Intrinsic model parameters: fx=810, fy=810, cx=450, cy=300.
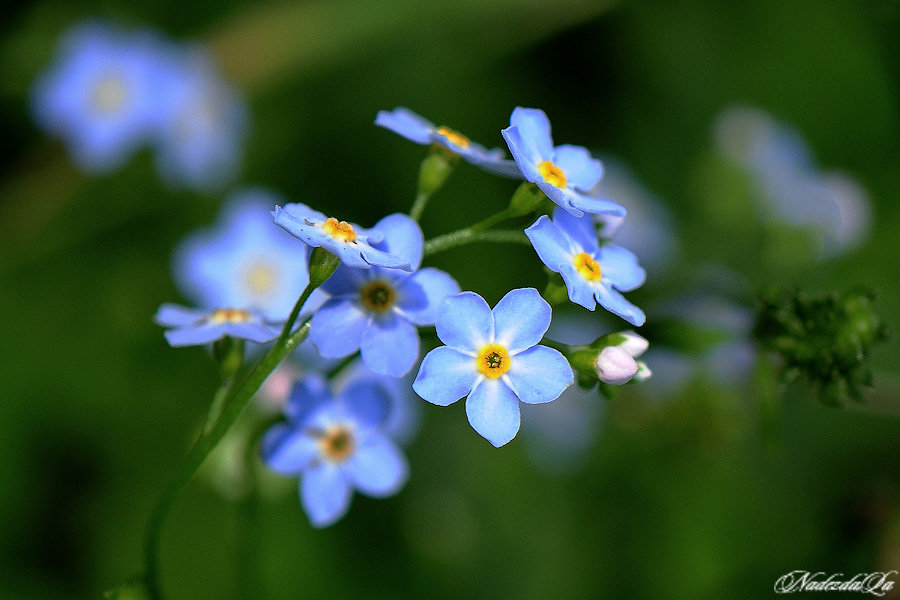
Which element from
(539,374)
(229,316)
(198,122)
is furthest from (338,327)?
(198,122)

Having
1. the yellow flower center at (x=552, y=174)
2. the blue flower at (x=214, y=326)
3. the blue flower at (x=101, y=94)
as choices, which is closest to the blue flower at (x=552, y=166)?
the yellow flower center at (x=552, y=174)

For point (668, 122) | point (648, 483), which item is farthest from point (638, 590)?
point (668, 122)

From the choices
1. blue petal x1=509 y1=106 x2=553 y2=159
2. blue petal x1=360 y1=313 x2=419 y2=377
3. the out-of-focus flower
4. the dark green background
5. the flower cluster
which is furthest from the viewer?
the flower cluster

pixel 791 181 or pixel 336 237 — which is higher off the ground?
pixel 791 181

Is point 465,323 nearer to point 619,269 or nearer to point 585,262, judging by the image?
point 585,262

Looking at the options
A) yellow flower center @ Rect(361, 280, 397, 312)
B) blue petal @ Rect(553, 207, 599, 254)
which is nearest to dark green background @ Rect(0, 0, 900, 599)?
yellow flower center @ Rect(361, 280, 397, 312)

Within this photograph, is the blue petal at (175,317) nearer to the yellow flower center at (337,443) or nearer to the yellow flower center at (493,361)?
the yellow flower center at (337,443)

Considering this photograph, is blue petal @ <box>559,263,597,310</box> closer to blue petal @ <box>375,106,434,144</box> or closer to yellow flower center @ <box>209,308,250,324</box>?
blue petal @ <box>375,106,434,144</box>
